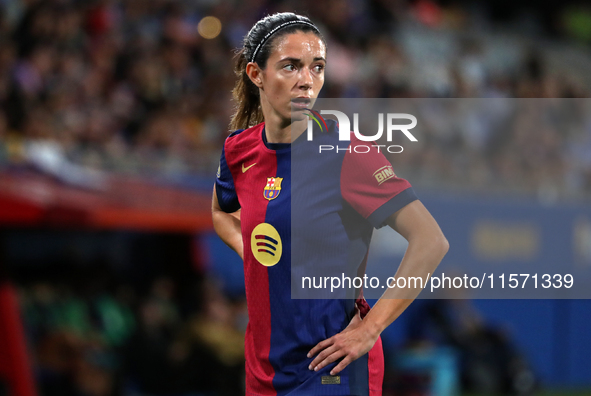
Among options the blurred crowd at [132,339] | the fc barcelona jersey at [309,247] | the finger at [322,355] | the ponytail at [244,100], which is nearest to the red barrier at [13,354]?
the blurred crowd at [132,339]

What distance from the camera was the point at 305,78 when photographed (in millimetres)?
2445

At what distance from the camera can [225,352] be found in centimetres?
764

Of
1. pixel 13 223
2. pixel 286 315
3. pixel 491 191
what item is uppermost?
pixel 491 191

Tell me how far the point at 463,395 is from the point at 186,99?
5.04 metres

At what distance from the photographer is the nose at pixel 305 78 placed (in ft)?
8.02

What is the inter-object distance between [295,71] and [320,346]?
87 cm

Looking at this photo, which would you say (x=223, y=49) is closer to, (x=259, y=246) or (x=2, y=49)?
(x=2, y=49)

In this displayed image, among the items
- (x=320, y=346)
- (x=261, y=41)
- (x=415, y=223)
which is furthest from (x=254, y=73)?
(x=320, y=346)

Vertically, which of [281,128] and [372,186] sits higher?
[281,128]

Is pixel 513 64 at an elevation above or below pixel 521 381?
above

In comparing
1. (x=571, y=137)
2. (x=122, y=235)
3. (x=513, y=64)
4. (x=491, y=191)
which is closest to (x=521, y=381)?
(x=491, y=191)

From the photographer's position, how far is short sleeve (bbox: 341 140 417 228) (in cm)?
229

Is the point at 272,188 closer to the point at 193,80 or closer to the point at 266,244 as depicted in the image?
the point at 266,244

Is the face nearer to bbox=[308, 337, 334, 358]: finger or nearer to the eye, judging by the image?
the eye
